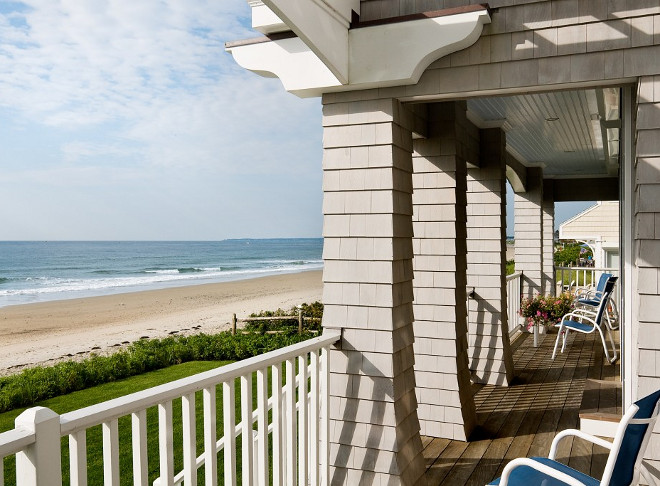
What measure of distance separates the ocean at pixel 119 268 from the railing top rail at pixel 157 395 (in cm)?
2611

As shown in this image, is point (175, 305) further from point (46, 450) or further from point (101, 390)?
point (46, 450)

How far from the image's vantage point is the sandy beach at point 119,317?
52.0 ft

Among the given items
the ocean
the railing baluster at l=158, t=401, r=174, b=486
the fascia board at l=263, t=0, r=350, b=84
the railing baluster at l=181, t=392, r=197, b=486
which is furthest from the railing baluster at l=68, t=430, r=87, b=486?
the ocean

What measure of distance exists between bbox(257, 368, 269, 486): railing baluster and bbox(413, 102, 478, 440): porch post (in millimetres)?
1949

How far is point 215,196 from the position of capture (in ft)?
171

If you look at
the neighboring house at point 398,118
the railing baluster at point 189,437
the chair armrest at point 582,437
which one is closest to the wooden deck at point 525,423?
the neighboring house at point 398,118

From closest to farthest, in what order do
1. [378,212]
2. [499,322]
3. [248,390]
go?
[248,390] < [378,212] < [499,322]

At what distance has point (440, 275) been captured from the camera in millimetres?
4223

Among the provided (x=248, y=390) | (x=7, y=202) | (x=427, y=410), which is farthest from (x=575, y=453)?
(x=7, y=202)

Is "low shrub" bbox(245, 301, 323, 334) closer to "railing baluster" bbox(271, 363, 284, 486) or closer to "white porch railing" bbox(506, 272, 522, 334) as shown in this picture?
"white porch railing" bbox(506, 272, 522, 334)

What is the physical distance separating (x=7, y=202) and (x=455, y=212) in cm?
4887

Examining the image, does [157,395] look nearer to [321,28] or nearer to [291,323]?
[321,28]

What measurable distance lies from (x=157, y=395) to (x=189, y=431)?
22 centimetres

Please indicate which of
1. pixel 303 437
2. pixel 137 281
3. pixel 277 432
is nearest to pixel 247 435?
pixel 277 432
